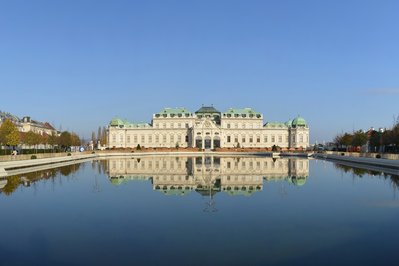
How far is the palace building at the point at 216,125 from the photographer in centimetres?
12112

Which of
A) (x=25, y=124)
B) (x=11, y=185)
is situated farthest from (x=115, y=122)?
(x=11, y=185)

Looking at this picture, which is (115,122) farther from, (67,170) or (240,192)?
(240,192)

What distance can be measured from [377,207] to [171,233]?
984cm

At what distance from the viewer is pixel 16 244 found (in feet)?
37.8

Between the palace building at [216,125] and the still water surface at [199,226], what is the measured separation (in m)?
97.2

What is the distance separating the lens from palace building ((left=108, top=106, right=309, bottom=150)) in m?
121

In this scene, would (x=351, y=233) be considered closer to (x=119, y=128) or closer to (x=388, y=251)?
(x=388, y=251)

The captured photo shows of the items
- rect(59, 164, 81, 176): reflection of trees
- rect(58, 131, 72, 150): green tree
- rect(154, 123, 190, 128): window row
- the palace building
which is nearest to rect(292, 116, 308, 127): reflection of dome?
the palace building

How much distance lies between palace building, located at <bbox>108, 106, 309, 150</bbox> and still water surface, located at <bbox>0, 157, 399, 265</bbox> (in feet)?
319

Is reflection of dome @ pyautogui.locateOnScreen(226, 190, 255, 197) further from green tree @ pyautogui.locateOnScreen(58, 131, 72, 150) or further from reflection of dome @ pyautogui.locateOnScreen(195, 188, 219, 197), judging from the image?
green tree @ pyautogui.locateOnScreen(58, 131, 72, 150)

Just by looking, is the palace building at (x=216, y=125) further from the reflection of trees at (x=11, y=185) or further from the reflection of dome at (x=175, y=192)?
the reflection of dome at (x=175, y=192)

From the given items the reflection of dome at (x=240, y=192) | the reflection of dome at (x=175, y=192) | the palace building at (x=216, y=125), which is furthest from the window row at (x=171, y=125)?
the reflection of dome at (x=240, y=192)

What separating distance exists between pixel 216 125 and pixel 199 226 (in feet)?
345

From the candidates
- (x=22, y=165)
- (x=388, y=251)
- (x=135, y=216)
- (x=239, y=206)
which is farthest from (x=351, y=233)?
(x=22, y=165)
